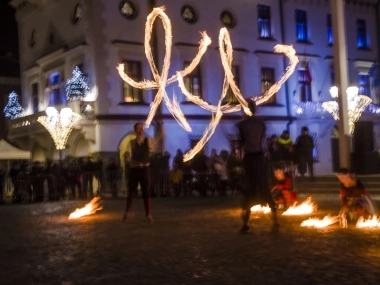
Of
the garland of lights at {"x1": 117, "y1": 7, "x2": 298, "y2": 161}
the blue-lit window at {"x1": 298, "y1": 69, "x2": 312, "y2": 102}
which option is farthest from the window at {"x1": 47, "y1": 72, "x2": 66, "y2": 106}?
the blue-lit window at {"x1": 298, "y1": 69, "x2": 312, "y2": 102}

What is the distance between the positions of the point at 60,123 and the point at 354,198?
21084 millimetres

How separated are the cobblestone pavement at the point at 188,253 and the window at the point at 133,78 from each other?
60.1 ft

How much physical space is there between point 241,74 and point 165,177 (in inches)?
453

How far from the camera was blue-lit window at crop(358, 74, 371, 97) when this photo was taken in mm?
41062

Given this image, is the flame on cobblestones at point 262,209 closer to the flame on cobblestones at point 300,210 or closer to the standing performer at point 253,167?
the flame on cobblestones at point 300,210

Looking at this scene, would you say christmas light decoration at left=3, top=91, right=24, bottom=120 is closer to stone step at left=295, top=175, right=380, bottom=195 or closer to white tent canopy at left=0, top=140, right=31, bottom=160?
white tent canopy at left=0, top=140, right=31, bottom=160

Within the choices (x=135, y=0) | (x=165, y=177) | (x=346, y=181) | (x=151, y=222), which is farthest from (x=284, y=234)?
(x=135, y=0)

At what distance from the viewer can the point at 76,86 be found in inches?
1222

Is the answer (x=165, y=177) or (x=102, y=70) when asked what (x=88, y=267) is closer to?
(x=165, y=177)

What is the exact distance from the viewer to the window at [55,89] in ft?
115

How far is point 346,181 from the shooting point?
12.2 meters

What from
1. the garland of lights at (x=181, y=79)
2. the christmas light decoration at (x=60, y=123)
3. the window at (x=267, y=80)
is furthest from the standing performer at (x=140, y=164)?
the window at (x=267, y=80)

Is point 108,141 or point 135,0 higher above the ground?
point 135,0

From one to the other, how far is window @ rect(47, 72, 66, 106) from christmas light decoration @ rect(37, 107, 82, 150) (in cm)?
322
